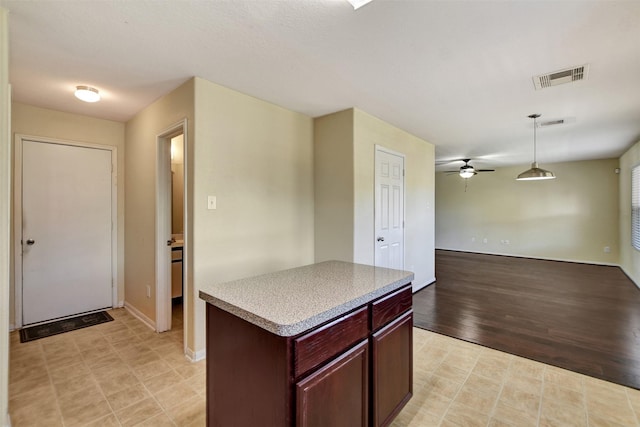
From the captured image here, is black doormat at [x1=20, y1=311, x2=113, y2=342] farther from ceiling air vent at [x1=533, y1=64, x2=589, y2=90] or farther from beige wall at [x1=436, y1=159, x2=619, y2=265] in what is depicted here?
beige wall at [x1=436, y1=159, x2=619, y2=265]

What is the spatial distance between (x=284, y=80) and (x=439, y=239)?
813cm

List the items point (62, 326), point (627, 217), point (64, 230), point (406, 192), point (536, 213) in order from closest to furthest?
point (62, 326)
point (64, 230)
point (406, 192)
point (627, 217)
point (536, 213)

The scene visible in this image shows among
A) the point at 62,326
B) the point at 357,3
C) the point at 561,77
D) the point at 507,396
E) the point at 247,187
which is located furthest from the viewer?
the point at 62,326

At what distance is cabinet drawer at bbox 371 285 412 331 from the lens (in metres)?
1.56

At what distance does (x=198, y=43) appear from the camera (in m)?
2.00

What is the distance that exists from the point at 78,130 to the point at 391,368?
421cm

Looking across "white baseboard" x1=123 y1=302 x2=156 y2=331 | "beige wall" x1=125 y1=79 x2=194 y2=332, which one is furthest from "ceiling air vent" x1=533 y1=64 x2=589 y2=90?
"white baseboard" x1=123 y1=302 x2=156 y2=331

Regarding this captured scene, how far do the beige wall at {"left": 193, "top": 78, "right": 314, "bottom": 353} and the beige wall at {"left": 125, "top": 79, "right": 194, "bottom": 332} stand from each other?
0.31m

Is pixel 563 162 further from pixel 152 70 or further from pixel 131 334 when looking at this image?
pixel 131 334

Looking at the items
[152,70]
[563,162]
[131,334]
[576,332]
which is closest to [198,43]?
[152,70]

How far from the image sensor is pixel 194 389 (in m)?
2.15

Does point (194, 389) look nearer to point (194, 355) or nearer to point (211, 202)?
point (194, 355)

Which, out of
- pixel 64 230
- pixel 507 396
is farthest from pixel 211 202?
pixel 507 396

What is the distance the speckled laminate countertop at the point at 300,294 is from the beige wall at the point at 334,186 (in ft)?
4.30
